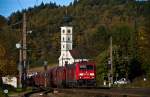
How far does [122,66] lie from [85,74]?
36.0m

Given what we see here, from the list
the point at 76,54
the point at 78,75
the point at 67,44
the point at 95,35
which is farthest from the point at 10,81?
the point at 76,54

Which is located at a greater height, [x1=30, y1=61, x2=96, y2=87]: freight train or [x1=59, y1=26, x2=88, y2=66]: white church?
[x1=59, y1=26, x2=88, y2=66]: white church

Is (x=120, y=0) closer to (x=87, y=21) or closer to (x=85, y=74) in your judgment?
(x=87, y=21)

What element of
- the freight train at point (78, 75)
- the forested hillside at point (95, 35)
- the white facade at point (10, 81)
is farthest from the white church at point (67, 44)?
the white facade at point (10, 81)

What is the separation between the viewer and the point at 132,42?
344ft

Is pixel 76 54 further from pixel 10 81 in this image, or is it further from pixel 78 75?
pixel 10 81

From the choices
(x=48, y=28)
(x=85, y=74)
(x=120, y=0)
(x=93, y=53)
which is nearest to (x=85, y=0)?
(x=120, y=0)

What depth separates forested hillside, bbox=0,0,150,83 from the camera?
73750mm

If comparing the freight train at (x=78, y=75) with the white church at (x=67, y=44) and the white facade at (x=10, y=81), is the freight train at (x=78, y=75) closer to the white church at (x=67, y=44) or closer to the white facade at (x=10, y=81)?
the white facade at (x=10, y=81)

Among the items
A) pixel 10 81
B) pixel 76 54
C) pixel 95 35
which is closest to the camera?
pixel 10 81

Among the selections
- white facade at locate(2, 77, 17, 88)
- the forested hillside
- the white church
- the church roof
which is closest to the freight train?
white facade at locate(2, 77, 17, 88)

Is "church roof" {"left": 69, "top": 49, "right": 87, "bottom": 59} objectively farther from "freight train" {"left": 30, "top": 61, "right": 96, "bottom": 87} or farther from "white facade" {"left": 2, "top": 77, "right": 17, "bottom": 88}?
"white facade" {"left": 2, "top": 77, "right": 17, "bottom": 88}

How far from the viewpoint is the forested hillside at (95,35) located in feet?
242

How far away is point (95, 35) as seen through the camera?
139500 millimetres
